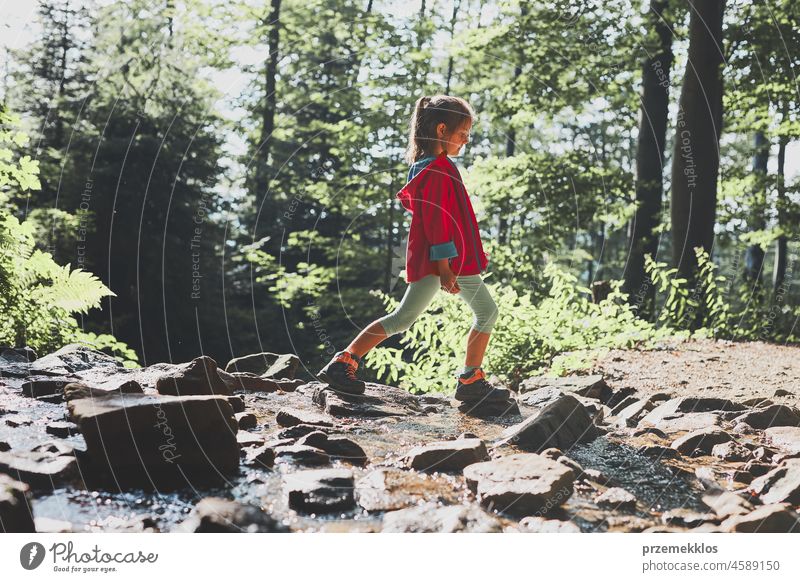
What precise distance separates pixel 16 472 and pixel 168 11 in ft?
35.3

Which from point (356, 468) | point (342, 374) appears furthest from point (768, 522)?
point (342, 374)

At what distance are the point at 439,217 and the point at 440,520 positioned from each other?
210 cm

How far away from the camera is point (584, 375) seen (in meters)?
6.33

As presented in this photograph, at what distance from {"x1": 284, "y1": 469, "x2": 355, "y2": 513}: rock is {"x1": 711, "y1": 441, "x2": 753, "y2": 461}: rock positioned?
201cm

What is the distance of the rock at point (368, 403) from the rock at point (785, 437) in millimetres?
2127

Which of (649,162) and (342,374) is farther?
(649,162)

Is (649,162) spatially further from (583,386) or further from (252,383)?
(252,383)

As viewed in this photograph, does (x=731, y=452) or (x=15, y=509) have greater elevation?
(x=731, y=452)

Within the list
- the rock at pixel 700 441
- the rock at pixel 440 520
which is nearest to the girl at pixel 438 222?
the rock at pixel 700 441

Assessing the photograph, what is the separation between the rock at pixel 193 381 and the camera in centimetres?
385

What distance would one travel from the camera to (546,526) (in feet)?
8.36

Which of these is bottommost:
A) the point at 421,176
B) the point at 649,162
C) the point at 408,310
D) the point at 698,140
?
the point at 408,310

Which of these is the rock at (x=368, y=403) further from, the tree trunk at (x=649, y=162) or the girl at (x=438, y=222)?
the tree trunk at (x=649, y=162)
